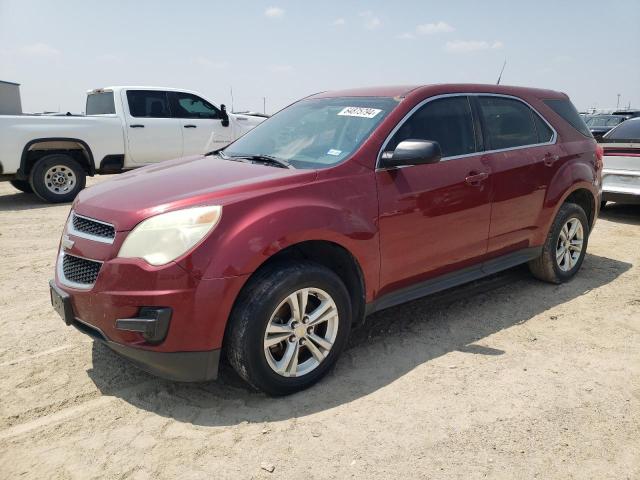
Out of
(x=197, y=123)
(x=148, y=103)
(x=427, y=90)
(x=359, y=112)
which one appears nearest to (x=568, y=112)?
(x=427, y=90)

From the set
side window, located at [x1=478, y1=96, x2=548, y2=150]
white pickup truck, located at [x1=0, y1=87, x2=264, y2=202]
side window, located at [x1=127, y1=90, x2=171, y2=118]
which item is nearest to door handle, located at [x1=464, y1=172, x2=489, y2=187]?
side window, located at [x1=478, y1=96, x2=548, y2=150]

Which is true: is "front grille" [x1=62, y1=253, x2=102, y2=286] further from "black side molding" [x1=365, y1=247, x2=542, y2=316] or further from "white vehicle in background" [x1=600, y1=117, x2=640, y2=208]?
"white vehicle in background" [x1=600, y1=117, x2=640, y2=208]

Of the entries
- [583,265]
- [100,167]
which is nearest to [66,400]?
[583,265]

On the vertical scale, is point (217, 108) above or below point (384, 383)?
above

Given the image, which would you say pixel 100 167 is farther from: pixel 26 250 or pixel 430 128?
pixel 430 128

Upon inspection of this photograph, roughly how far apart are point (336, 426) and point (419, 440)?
0.43 metres

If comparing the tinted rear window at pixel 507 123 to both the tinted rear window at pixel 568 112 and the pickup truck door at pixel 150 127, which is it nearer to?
the tinted rear window at pixel 568 112

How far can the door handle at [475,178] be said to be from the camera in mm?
3818

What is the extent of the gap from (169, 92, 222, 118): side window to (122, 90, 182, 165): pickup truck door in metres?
0.15

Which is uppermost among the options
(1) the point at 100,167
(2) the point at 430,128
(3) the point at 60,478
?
(2) the point at 430,128

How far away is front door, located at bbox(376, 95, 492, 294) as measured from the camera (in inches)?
134

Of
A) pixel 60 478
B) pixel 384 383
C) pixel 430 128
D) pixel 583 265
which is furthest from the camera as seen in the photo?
pixel 583 265

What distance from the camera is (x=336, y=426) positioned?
2.77m

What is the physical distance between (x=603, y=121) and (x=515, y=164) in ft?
51.0
